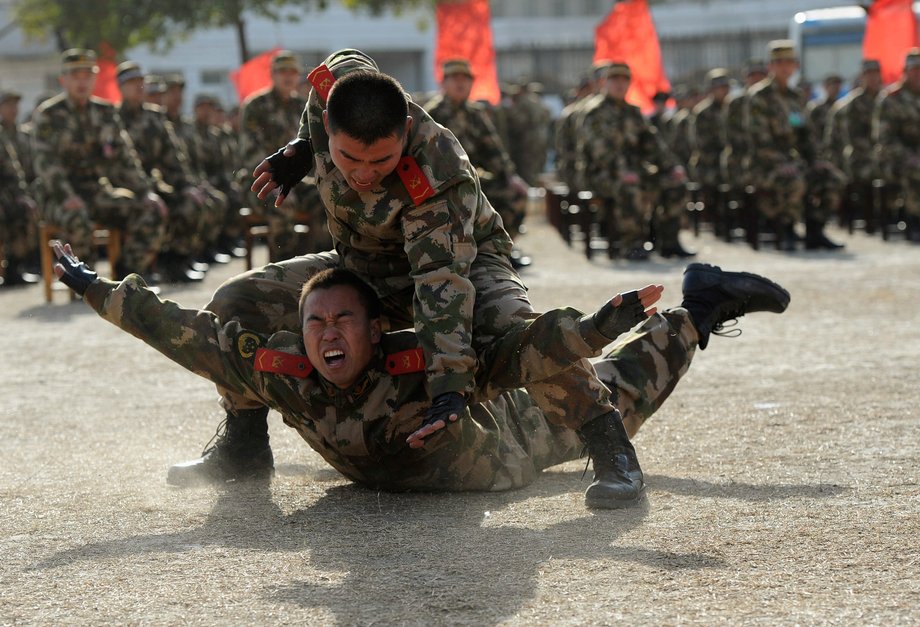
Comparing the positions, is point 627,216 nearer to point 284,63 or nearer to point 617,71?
point 617,71

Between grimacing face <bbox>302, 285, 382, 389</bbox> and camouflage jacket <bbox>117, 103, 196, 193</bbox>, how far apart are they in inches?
408

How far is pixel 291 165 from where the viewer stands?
5.20 meters

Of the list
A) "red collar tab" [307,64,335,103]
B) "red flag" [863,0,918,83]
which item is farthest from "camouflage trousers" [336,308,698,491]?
"red flag" [863,0,918,83]

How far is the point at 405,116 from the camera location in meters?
4.56

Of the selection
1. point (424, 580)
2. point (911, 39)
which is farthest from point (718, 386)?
point (911, 39)

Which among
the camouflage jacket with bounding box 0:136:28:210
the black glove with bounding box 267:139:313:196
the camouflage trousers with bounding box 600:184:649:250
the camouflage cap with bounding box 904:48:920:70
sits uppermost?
the black glove with bounding box 267:139:313:196

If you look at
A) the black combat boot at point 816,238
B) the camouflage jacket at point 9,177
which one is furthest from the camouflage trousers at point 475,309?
the black combat boot at point 816,238

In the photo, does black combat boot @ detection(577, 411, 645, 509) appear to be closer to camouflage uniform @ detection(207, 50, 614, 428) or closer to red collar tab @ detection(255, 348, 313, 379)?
camouflage uniform @ detection(207, 50, 614, 428)

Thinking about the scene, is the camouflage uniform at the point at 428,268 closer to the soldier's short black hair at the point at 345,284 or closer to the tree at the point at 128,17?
the soldier's short black hair at the point at 345,284

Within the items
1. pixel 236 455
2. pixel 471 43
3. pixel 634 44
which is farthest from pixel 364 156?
pixel 634 44

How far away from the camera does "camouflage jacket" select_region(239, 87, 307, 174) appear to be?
44.6 feet

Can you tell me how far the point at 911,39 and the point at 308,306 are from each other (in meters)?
16.8

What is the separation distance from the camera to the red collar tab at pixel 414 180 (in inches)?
185

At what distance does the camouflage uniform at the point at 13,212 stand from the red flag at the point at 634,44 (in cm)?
823
